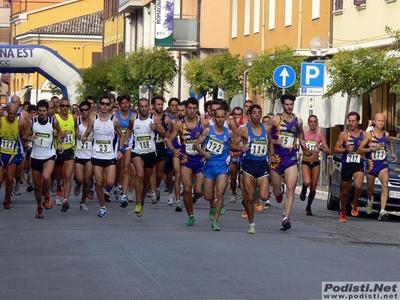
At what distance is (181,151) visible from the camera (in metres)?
17.9

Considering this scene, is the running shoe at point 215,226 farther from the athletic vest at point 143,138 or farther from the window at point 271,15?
the window at point 271,15

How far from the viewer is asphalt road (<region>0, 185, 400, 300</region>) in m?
10.6

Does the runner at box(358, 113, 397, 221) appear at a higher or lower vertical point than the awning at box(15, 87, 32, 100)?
lower

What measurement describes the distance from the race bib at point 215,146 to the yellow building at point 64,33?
7353 centimetres

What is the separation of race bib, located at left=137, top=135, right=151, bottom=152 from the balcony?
168ft

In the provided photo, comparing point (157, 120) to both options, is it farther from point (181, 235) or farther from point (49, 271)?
point (49, 271)

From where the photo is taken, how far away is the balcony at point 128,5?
6981 cm

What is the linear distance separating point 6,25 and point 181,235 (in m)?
111

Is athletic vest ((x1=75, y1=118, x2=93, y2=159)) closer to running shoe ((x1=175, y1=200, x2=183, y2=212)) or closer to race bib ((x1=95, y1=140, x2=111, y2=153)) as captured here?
race bib ((x1=95, y1=140, x2=111, y2=153))

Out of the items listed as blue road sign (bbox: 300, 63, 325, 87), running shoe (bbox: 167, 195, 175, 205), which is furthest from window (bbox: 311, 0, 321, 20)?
running shoe (bbox: 167, 195, 175, 205)

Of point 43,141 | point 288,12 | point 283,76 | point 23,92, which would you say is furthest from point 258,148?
point 23,92

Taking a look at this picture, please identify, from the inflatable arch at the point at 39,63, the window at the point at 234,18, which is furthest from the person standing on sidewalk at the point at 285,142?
the window at the point at 234,18

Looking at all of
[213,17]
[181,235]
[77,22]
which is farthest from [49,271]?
[77,22]

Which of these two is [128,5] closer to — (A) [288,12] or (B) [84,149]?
(A) [288,12]
